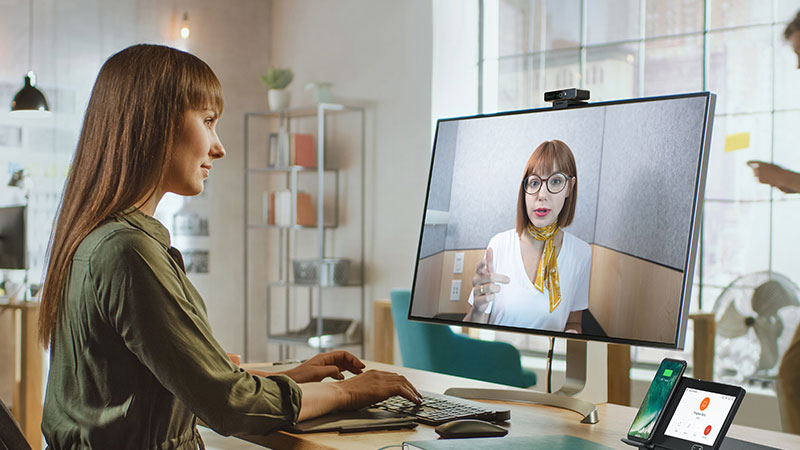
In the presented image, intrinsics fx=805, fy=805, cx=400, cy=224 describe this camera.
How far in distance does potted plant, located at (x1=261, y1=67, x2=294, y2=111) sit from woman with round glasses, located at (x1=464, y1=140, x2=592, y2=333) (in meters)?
4.10

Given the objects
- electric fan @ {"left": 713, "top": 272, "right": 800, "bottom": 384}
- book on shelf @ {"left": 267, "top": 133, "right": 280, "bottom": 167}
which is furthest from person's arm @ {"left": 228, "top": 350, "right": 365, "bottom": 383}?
book on shelf @ {"left": 267, "top": 133, "right": 280, "bottom": 167}

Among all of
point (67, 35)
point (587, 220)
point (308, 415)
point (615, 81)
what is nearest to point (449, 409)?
point (308, 415)

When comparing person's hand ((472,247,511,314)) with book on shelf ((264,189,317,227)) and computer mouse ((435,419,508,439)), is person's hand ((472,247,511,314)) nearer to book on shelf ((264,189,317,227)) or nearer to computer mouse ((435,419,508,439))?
computer mouse ((435,419,508,439))

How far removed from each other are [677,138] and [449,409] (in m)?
0.63

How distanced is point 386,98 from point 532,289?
382 cm

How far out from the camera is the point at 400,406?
1.51 metres

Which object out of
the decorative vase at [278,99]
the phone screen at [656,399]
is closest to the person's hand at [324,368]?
the phone screen at [656,399]

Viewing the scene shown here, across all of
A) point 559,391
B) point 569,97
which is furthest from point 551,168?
point 559,391

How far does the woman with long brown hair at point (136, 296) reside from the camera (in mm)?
1156

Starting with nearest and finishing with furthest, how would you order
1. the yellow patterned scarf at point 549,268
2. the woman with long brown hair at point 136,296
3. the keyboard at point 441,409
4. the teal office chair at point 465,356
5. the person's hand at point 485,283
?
1. the woman with long brown hair at point 136,296
2. the keyboard at point 441,409
3. the yellow patterned scarf at point 549,268
4. the person's hand at point 485,283
5. the teal office chair at point 465,356

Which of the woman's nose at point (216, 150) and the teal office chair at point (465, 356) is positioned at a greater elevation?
the woman's nose at point (216, 150)

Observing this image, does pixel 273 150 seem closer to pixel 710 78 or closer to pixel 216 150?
pixel 710 78

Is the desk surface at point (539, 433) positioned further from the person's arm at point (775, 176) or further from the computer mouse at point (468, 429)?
the person's arm at point (775, 176)

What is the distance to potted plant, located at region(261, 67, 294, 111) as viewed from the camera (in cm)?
552
